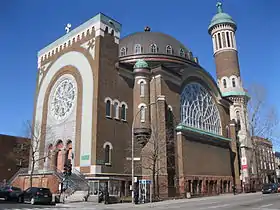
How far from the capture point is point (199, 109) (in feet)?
157

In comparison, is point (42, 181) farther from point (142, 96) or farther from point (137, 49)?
point (137, 49)

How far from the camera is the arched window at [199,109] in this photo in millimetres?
44750

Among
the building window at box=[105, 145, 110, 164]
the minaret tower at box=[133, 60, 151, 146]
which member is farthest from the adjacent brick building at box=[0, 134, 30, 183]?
the minaret tower at box=[133, 60, 151, 146]

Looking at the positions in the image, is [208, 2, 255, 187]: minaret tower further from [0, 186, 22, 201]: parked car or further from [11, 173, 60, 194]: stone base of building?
[0, 186, 22, 201]: parked car

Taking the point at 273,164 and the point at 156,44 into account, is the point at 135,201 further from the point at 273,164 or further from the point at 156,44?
the point at 273,164

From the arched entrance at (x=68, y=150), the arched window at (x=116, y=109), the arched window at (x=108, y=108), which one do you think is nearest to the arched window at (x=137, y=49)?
the arched window at (x=116, y=109)

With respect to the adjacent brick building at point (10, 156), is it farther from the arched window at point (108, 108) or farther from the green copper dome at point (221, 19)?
the green copper dome at point (221, 19)

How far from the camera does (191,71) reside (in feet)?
152

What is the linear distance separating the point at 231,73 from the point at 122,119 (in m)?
35.6

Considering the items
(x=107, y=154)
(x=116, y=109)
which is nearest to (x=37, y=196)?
(x=107, y=154)

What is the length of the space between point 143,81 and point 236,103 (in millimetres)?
29390

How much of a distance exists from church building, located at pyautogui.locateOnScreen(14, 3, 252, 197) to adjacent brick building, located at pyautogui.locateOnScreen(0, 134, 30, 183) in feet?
34.8

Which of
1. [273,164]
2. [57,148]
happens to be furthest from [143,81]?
[273,164]

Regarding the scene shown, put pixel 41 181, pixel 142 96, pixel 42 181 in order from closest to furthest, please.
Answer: pixel 42 181
pixel 41 181
pixel 142 96
